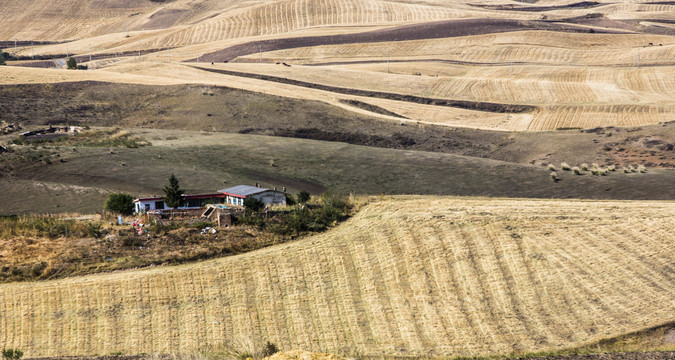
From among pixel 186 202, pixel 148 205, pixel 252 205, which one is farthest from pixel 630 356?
pixel 186 202

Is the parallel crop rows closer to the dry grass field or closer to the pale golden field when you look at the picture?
the pale golden field

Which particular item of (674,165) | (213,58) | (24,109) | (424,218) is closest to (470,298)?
(424,218)

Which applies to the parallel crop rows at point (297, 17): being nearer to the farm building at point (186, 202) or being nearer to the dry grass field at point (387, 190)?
the dry grass field at point (387, 190)

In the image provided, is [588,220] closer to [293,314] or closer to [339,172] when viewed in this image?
[293,314]

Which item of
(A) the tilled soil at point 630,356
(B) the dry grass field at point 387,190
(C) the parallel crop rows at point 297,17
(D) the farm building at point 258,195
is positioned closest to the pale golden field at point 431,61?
(C) the parallel crop rows at point 297,17

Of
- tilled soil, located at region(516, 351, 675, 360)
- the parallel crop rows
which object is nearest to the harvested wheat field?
tilled soil, located at region(516, 351, 675, 360)
